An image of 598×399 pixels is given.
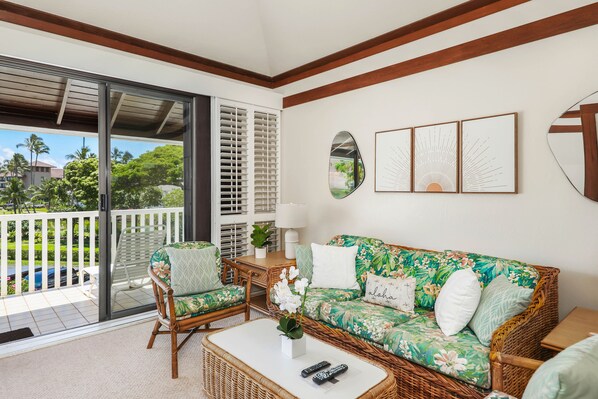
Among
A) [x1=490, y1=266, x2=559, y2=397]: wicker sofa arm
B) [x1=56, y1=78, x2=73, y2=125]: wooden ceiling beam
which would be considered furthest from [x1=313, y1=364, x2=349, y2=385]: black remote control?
[x1=56, y1=78, x2=73, y2=125]: wooden ceiling beam

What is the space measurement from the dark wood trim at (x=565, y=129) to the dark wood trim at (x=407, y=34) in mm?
981

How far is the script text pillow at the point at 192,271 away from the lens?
2.96 metres

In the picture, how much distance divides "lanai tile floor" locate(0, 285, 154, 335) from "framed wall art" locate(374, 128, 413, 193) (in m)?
2.84

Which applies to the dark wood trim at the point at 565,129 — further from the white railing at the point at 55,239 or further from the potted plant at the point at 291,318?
the white railing at the point at 55,239

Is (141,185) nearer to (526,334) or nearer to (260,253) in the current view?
(260,253)

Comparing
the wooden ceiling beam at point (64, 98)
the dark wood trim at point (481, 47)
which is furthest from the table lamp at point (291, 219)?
the wooden ceiling beam at point (64, 98)

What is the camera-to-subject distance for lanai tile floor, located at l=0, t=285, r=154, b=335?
3.42 meters

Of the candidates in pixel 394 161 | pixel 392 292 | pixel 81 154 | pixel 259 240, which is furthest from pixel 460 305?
pixel 81 154

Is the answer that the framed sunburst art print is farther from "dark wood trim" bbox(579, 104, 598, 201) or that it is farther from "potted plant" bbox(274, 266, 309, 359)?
"potted plant" bbox(274, 266, 309, 359)

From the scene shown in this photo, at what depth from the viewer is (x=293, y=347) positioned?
1.93 m

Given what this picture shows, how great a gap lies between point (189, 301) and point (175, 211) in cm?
145

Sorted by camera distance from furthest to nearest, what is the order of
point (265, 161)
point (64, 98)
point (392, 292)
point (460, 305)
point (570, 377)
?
point (265, 161) < point (64, 98) < point (392, 292) < point (460, 305) < point (570, 377)

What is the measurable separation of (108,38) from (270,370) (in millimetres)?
3335

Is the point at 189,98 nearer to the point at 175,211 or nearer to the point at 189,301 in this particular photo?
the point at 175,211
